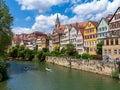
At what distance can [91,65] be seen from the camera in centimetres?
4866

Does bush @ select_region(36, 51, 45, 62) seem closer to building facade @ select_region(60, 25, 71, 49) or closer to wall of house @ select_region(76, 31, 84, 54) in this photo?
building facade @ select_region(60, 25, 71, 49)

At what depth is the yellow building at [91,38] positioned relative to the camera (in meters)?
64.1

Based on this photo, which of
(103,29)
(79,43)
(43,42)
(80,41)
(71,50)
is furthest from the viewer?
(43,42)

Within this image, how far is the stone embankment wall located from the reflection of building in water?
11.0 feet

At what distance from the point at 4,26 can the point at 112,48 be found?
20119mm

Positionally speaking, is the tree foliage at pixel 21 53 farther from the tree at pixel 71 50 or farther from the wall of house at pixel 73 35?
the tree at pixel 71 50

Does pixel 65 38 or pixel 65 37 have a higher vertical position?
pixel 65 37

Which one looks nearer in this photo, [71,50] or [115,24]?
[115,24]

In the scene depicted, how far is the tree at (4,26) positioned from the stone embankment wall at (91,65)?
16.2 meters

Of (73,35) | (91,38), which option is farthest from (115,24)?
(73,35)

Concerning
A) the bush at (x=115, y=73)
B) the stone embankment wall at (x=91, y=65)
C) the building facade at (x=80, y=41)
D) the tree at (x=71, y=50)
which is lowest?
the bush at (x=115, y=73)

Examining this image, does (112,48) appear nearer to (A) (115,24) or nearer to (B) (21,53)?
(A) (115,24)

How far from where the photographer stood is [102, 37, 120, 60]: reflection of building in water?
4662 cm

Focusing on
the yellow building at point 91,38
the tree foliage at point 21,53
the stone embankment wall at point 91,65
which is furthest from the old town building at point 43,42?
the yellow building at point 91,38
